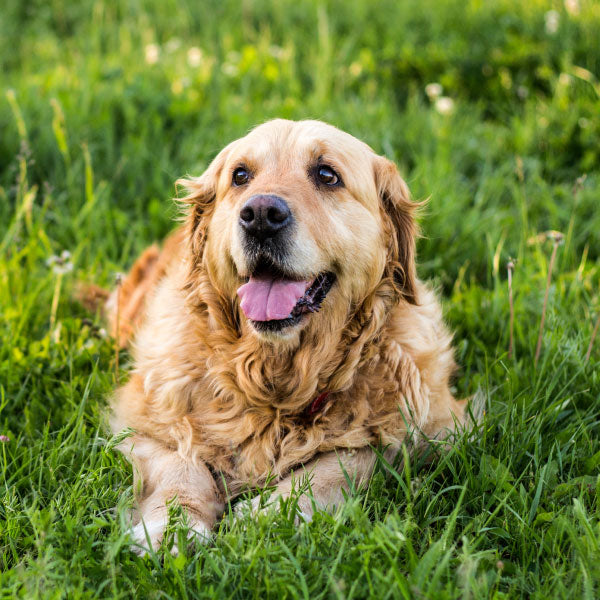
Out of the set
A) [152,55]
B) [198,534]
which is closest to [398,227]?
[198,534]

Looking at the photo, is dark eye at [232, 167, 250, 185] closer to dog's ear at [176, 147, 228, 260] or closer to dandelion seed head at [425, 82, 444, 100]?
dog's ear at [176, 147, 228, 260]

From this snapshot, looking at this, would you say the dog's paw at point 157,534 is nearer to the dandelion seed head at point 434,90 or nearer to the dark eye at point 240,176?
the dark eye at point 240,176

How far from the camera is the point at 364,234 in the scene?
2.82 m

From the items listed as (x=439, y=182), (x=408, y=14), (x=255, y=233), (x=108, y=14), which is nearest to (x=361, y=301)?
(x=255, y=233)

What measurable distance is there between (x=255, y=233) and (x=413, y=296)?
0.80 metres

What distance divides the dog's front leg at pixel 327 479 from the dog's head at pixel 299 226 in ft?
1.59

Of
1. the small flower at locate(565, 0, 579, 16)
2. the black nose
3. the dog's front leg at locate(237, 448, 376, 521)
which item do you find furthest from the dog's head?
the small flower at locate(565, 0, 579, 16)

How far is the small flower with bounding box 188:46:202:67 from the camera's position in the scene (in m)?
6.04

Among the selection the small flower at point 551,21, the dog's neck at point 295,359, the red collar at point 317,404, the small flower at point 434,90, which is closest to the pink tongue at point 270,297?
the dog's neck at point 295,359

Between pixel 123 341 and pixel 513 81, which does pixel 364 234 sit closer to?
pixel 123 341

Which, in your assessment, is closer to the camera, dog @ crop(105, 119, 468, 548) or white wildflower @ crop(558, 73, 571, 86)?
A: dog @ crop(105, 119, 468, 548)

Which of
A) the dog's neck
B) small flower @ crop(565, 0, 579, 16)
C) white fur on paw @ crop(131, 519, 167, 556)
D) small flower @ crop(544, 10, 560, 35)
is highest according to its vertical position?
small flower @ crop(565, 0, 579, 16)

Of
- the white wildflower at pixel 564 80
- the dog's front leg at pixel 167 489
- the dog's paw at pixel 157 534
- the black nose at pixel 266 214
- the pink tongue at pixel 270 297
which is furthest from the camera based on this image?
the white wildflower at pixel 564 80

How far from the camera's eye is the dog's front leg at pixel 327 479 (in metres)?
2.38
